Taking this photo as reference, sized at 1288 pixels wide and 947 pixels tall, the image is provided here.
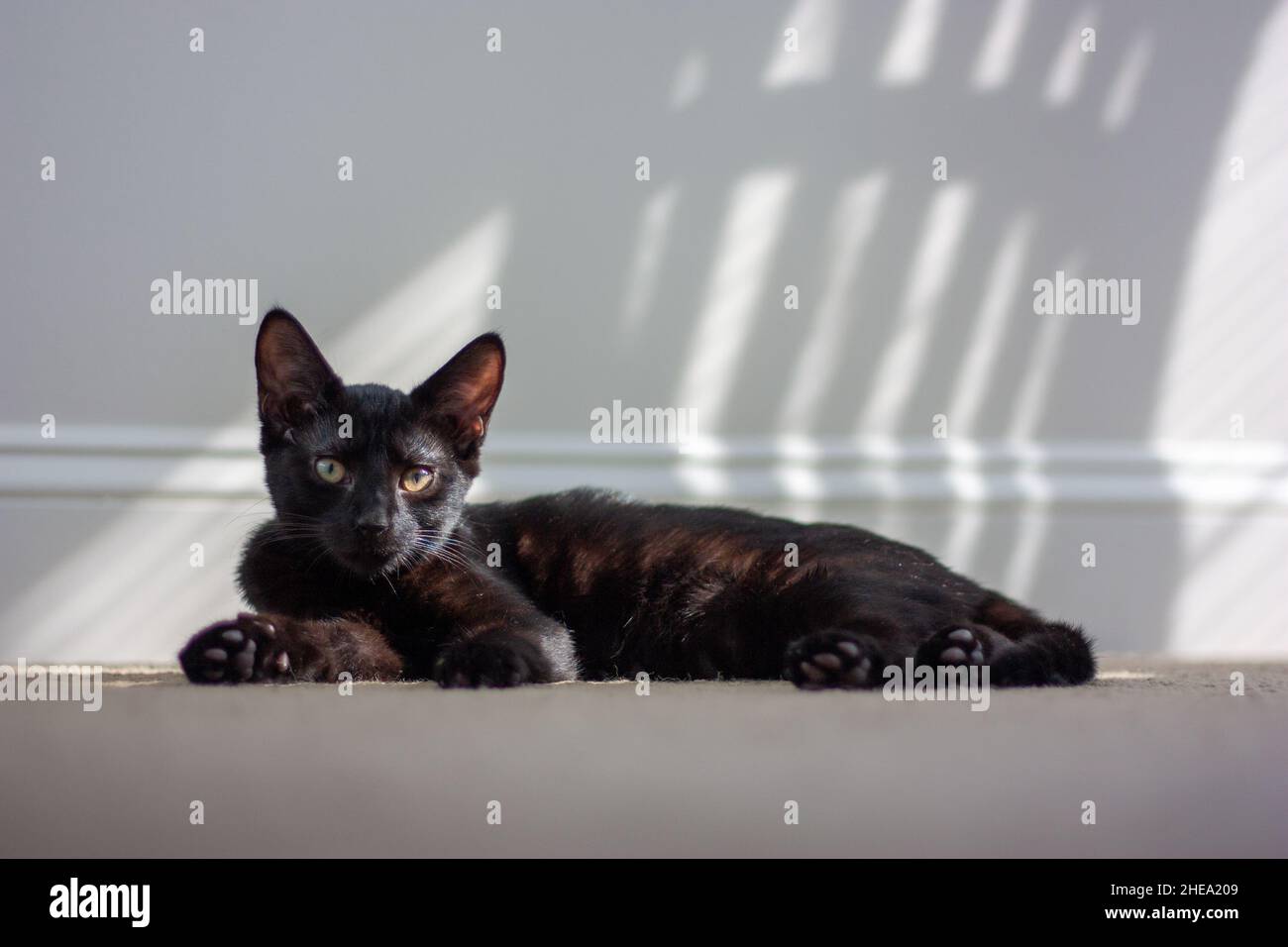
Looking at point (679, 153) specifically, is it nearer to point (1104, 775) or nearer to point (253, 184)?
point (253, 184)

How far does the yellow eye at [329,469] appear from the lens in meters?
1.45

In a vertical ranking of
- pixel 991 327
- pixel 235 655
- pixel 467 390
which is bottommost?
pixel 235 655

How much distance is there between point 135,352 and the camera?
6.70ft

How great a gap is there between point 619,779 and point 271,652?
1.51 ft

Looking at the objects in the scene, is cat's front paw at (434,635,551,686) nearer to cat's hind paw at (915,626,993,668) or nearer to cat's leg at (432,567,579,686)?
cat's leg at (432,567,579,686)

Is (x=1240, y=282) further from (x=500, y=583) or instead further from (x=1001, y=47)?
(x=500, y=583)

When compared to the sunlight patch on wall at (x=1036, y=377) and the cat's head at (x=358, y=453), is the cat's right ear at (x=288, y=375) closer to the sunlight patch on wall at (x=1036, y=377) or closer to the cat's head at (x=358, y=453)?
the cat's head at (x=358, y=453)

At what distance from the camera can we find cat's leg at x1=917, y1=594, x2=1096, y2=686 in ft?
4.27

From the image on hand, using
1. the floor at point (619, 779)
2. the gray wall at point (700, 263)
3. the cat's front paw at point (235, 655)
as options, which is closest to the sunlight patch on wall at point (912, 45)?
the gray wall at point (700, 263)

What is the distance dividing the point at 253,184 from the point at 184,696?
4.19 ft

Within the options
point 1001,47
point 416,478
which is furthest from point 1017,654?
point 1001,47

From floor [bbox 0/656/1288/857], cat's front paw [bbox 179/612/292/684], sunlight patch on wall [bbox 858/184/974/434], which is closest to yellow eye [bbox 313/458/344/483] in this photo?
cat's front paw [bbox 179/612/292/684]

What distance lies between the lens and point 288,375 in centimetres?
149

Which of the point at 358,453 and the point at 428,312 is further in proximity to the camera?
the point at 428,312
